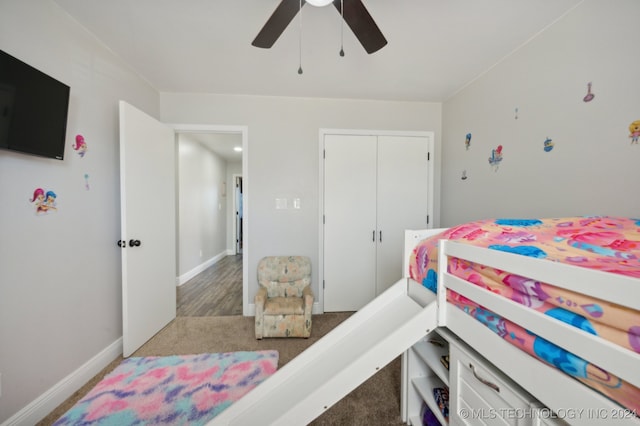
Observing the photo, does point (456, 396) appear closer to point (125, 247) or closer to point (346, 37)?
point (346, 37)

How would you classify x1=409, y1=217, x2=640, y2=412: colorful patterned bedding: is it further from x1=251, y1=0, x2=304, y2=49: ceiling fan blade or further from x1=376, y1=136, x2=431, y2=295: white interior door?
x1=376, y1=136, x2=431, y2=295: white interior door

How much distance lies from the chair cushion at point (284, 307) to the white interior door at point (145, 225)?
1.04 metres

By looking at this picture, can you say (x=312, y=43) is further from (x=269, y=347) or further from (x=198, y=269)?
(x=198, y=269)

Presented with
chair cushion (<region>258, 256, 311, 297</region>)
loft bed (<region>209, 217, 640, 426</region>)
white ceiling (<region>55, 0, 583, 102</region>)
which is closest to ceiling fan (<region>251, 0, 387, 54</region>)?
white ceiling (<region>55, 0, 583, 102</region>)

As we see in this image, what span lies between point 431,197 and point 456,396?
7.09 ft

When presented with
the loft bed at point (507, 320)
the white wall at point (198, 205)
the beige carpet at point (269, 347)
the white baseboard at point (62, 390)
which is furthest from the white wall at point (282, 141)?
the loft bed at point (507, 320)

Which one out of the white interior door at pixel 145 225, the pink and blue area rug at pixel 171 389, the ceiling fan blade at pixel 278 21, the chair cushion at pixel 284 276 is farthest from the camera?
the chair cushion at pixel 284 276

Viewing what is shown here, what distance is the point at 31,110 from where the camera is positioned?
4.22 feet

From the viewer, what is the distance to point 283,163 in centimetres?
266

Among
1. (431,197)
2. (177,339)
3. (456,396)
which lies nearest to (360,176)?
(431,197)

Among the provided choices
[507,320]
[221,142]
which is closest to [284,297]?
[507,320]

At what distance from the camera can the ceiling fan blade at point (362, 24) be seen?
3.64 feet

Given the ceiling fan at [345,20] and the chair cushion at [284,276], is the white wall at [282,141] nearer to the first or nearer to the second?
the chair cushion at [284,276]

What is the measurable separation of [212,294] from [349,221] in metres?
2.16
